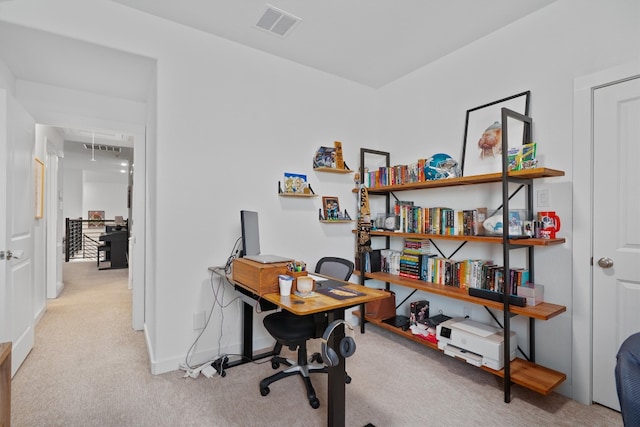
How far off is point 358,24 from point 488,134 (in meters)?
1.40

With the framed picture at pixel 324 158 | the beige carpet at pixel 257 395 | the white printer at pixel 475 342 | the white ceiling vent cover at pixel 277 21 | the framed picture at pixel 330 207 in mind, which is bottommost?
the beige carpet at pixel 257 395

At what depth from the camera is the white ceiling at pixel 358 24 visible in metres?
2.32

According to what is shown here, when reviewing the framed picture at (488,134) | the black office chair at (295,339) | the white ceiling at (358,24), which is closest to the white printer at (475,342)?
the black office chair at (295,339)

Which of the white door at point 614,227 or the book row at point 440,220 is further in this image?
the book row at point 440,220

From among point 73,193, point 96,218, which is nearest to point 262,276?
point 73,193

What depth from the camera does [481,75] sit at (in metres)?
2.77

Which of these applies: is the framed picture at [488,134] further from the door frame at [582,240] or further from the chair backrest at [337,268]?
the chair backrest at [337,268]

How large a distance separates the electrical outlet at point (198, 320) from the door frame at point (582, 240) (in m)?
2.76

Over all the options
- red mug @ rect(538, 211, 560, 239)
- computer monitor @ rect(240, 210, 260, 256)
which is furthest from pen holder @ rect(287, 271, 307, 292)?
red mug @ rect(538, 211, 560, 239)

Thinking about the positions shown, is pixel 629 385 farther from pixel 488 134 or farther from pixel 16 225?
pixel 16 225

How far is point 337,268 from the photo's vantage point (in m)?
2.73

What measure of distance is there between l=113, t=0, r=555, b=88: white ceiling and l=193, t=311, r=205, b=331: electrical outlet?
93.1 inches

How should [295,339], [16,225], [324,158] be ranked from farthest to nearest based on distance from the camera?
1. [324,158]
2. [16,225]
3. [295,339]

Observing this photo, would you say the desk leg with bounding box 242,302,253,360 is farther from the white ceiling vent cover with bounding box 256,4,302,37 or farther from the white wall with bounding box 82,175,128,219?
the white wall with bounding box 82,175,128,219
